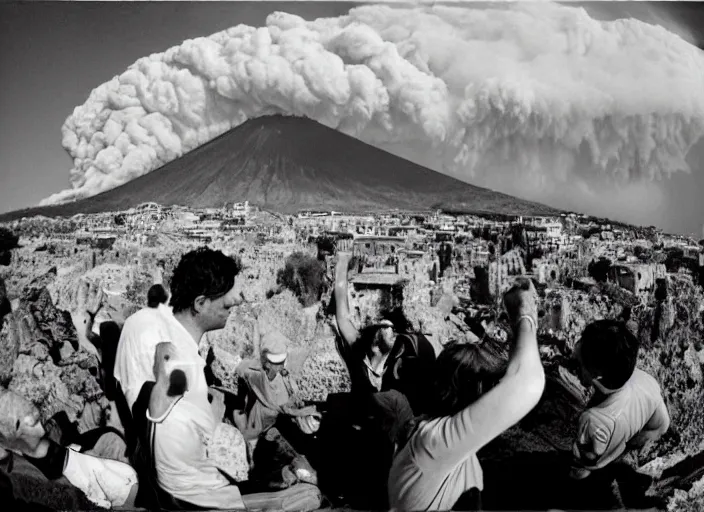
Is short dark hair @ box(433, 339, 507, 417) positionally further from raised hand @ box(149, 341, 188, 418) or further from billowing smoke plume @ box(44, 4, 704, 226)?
raised hand @ box(149, 341, 188, 418)

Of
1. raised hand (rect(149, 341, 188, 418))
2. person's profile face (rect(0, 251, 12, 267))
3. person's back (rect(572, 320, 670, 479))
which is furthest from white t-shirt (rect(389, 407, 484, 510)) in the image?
person's profile face (rect(0, 251, 12, 267))

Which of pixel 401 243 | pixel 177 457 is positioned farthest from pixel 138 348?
pixel 401 243

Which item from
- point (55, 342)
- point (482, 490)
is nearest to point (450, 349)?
point (482, 490)

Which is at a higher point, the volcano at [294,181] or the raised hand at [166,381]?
the volcano at [294,181]

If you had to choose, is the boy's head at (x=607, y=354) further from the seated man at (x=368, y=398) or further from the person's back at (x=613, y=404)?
the seated man at (x=368, y=398)

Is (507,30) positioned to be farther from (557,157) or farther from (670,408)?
(670,408)

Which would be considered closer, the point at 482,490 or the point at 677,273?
the point at 482,490

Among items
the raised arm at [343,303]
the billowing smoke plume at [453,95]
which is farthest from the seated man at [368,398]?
the billowing smoke plume at [453,95]

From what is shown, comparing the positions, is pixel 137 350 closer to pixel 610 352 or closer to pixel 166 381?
pixel 166 381
